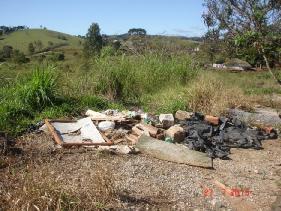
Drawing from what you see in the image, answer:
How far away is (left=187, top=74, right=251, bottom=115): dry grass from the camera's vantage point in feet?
31.2

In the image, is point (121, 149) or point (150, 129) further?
point (150, 129)

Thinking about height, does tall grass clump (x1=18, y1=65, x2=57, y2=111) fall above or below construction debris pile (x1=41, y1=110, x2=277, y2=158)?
above

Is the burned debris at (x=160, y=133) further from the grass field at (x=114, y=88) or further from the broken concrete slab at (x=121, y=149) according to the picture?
the grass field at (x=114, y=88)

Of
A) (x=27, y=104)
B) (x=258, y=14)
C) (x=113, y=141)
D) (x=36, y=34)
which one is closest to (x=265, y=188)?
(x=258, y=14)

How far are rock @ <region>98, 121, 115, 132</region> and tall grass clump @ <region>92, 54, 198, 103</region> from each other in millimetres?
2910

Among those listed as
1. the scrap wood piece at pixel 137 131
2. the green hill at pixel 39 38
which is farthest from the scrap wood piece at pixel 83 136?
the green hill at pixel 39 38

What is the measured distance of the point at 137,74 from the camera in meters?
11.4

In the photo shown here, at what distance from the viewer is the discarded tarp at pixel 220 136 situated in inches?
271

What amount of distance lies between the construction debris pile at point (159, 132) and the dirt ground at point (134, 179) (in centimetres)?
31

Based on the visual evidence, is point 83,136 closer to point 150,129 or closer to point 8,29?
point 150,129

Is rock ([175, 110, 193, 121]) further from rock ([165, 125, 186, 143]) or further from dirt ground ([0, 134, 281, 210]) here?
dirt ground ([0, 134, 281, 210])

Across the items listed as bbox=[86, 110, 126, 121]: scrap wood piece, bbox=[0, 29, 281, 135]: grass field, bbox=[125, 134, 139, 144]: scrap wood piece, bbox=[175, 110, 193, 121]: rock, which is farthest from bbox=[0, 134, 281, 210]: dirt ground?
bbox=[0, 29, 281, 135]: grass field

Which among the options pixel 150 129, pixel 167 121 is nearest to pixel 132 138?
pixel 150 129

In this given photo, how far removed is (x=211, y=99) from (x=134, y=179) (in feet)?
16.0
